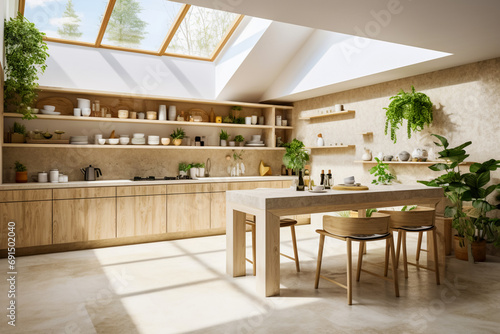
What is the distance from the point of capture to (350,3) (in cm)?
321

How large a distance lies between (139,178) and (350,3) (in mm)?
4226

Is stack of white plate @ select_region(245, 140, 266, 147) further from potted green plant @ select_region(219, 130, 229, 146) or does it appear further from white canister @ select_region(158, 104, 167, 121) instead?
white canister @ select_region(158, 104, 167, 121)

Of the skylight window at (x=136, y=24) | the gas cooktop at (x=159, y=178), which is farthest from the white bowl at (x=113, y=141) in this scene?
the skylight window at (x=136, y=24)

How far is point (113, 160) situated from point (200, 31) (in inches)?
103

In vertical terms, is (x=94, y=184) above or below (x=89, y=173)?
below

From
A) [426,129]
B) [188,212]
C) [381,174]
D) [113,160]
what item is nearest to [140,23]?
[113,160]

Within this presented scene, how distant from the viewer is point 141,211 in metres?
5.58

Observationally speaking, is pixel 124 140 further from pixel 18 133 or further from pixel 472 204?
pixel 472 204

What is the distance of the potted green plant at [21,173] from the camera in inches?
206

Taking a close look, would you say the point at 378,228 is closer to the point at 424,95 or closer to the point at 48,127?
the point at 424,95

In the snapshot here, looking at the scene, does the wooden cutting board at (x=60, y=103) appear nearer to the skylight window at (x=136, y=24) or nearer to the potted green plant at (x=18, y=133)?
the potted green plant at (x=18, y=133)

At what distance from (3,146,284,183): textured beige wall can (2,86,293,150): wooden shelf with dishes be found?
345mm

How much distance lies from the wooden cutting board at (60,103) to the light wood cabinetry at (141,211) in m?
1.56

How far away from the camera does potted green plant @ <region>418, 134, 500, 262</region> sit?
4.47 m
